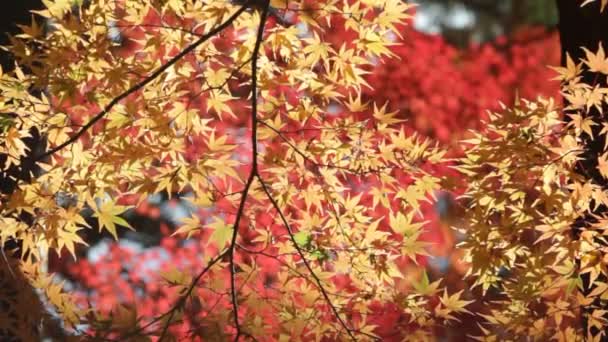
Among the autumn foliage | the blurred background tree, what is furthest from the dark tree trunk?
the blurred background tree

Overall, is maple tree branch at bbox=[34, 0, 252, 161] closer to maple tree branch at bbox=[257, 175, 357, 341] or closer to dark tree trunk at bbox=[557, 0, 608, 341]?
maple tree branch at bbox=[257, 175, 357, 341]

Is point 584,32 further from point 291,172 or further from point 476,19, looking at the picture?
point 476,19

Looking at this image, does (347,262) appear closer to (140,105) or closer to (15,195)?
(140,105)

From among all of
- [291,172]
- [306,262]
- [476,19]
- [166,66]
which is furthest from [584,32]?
[476,19]

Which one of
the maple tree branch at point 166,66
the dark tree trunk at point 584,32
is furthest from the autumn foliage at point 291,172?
the dark tree trunk at point 584,32

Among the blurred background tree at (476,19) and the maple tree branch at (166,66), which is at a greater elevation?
the maple tree branch at (166,66)

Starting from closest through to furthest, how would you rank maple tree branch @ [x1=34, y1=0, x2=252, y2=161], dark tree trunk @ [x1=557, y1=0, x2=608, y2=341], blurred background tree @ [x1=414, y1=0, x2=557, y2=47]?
maple tree branch @ [x1=34, y1=0, x2=252, y2=161]
dark tree trunk @ [x1=557, y1=0, x2=608, y2=341]
blurred background tree @ [x1=414, y1=0, x2=557, y2=47]

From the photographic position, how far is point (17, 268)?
235 centimetres

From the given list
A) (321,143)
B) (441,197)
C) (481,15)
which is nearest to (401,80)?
(441,197)

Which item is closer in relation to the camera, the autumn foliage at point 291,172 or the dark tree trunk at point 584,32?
the autumn foliage at point 291,172

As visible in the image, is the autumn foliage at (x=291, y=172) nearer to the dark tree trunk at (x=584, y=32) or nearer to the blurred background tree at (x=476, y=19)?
the dark tree trunk at (x=584, y=32)

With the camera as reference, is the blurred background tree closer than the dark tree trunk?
No

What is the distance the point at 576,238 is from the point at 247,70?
3.79 feet

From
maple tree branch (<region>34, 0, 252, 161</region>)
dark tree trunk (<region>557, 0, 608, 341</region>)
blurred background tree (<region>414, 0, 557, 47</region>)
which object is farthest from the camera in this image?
blurred background tree (<region>414, 0, 557, 47</region>)
